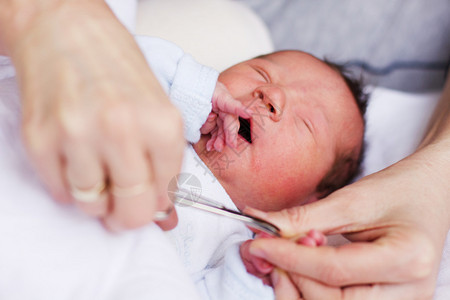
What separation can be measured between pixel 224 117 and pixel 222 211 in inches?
13.8

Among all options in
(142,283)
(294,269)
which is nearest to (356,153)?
(294,269)

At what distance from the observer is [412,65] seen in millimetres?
1514

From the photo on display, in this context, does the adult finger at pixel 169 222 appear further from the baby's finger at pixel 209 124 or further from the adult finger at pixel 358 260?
the baby's finger at pixel 209 124

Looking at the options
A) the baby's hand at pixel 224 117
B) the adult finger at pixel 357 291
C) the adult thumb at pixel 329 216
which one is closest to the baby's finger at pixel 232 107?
the baby's hand at pixel 224 117

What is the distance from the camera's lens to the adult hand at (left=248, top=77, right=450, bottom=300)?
69 cm

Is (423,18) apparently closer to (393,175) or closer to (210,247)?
(393,175)

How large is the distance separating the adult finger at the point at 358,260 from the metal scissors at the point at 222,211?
4 cm

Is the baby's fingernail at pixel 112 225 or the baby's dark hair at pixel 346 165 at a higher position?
the baby's fingernail at pixel 112 225

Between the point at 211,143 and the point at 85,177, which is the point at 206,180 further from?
the point at 85,177

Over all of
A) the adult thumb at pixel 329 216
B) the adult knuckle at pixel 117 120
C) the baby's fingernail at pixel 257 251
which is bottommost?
the baby's fingernail at pixel 257 251

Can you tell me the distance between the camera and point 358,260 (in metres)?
0.68

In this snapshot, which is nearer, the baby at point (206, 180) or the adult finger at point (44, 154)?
the adult finger at point (44, 154)

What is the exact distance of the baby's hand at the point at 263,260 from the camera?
729mm

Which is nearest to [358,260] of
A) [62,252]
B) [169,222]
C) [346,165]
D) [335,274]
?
[335,274]
